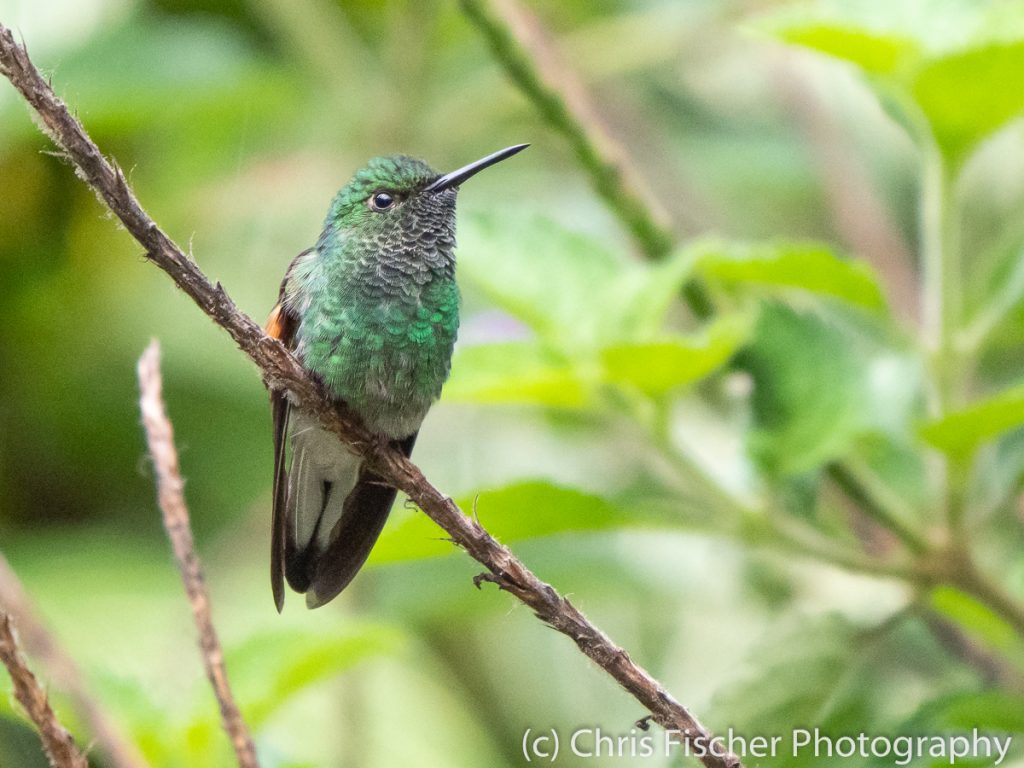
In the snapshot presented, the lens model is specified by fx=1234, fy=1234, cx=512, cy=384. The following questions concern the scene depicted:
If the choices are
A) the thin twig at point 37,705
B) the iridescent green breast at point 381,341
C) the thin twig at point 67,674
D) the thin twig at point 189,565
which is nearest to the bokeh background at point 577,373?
the iridescent green breast at point 381,341

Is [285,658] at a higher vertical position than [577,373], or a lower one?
lower

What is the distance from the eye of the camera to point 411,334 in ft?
7.24

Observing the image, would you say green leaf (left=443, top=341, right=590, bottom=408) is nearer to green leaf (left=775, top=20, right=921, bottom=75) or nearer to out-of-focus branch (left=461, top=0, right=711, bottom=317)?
out-of-focus branch (left=461, top=0, right=711, bottom=317)

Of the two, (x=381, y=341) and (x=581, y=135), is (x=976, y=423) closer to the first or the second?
(x=581, y=135)

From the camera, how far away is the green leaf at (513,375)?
6.44 feet

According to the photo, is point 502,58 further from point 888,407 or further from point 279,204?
point 279,204

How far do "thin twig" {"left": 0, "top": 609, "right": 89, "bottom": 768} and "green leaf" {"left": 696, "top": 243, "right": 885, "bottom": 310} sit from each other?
120 cm

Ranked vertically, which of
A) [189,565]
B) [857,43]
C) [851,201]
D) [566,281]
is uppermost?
[851,201]

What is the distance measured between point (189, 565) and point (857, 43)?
1.31 m

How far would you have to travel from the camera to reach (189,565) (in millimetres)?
1484

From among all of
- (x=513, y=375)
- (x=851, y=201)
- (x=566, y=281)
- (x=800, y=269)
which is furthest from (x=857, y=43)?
(x=851, y=201)

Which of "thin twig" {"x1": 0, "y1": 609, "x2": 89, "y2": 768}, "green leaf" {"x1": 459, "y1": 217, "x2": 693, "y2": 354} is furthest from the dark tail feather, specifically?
"thin twig" {"x1": 0, "y1": 609, "x2": 89, "y2": 768}

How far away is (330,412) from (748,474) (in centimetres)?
91

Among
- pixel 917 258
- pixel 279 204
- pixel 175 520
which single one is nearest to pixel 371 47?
pixel 279 204
